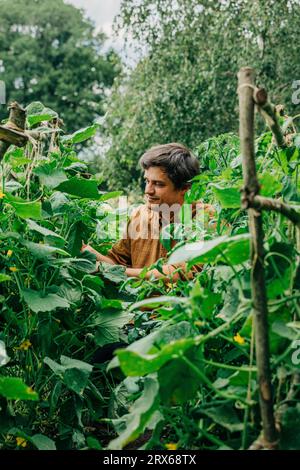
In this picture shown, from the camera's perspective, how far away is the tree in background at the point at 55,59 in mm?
22000

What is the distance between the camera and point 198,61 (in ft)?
34.3

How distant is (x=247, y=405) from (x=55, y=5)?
2543cm

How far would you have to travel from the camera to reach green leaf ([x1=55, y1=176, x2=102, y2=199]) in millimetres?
1786

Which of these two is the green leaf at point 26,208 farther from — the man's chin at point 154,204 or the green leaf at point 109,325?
the man's chin at point 154,204

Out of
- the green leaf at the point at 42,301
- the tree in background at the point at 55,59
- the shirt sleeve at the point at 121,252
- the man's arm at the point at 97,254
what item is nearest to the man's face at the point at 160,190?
the shirt sleeve at the point at 121,252

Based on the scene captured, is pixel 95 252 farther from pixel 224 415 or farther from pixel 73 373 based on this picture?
pixel 224 415

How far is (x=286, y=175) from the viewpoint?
1400 mm

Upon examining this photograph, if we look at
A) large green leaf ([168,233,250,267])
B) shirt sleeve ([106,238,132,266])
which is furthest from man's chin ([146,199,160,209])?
large green leaf ([168,233,250,267])

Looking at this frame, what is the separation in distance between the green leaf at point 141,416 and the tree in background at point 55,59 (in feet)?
65.6

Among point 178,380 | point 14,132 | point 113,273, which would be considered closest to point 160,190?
point 113,273

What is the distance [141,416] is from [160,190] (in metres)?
1.35

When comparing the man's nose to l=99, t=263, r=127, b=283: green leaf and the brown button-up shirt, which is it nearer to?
the brown button-up shirt
